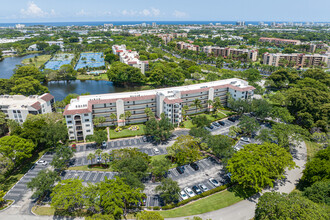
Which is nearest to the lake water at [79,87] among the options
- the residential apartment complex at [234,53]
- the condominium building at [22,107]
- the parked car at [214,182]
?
the condominium building at [22,107]

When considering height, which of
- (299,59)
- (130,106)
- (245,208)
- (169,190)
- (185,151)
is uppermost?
(299,59)

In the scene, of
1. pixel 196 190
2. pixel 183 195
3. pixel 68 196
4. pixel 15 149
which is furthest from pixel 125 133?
pixel 68 196

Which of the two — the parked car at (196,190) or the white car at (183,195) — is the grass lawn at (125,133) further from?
the parked car at (196,190)

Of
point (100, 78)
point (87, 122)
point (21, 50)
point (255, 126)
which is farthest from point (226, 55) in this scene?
point (21, 50)

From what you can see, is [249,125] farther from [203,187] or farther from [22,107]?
[22,107]

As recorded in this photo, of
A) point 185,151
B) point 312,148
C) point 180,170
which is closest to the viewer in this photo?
point 180,170
